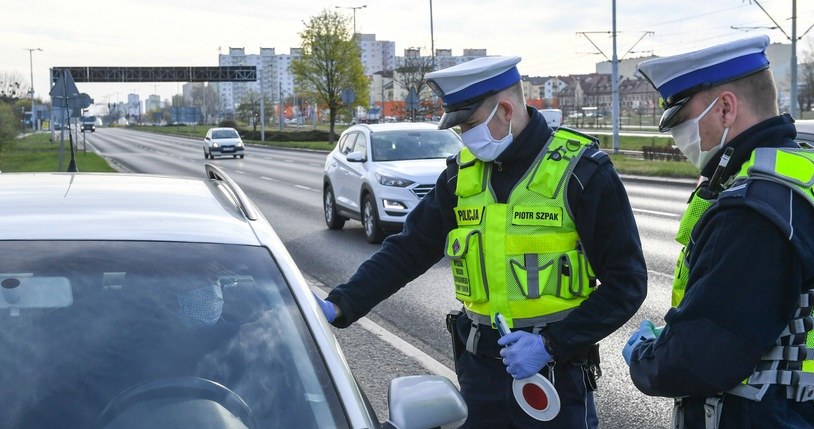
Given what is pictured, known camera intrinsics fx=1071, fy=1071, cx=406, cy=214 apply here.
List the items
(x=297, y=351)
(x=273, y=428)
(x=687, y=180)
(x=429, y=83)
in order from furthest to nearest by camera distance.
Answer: (x=687, y=180) < (x=429, y=83) < (x=297, y=351) < (x=273, y=428)

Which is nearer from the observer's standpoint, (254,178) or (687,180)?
(687,180)

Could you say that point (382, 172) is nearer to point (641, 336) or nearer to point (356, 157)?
point (356, 157)

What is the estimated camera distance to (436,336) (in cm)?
811

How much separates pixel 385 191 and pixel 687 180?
13325mm

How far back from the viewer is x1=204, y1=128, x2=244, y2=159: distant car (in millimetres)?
46812

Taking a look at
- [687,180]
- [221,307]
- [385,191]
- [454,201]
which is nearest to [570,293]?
[454,201]

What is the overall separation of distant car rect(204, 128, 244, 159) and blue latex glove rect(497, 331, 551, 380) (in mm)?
44292

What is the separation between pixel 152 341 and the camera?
2709 millimetres

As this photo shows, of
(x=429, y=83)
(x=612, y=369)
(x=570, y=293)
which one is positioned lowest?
(x=612, y=369)

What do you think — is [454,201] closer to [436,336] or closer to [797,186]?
[797,186]

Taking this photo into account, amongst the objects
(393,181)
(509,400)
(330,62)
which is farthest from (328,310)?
(330,62)

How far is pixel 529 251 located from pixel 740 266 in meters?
0.99

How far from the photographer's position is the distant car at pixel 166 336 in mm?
2572

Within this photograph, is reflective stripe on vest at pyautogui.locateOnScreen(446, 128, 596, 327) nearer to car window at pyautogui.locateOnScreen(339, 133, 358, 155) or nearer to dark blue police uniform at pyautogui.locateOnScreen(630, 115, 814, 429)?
dark blue police uniform at pyautogui.locateOnScreen(630, 115, 814, 429)
